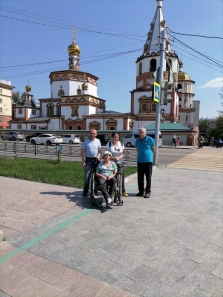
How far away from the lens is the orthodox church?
40531 millimetres

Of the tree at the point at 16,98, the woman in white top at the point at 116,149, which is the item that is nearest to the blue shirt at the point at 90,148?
the woman in white top at the point at 116,149

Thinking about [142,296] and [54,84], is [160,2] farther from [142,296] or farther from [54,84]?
[142,296]

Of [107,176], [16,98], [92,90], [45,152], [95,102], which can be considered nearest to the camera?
[107,176]

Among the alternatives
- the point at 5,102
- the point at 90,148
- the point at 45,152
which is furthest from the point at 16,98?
the point at 90,148

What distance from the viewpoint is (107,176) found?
4.85 metres

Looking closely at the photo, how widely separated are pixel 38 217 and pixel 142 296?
2.63 meters

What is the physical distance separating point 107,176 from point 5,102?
2495 inches

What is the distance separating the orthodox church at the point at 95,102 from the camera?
1596 inches

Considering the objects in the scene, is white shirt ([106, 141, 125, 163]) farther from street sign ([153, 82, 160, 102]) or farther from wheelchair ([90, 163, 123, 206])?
street sign ([153, 82, 160, 102])

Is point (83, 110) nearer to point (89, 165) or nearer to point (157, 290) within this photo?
point (89, 165)

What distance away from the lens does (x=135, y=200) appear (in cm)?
544

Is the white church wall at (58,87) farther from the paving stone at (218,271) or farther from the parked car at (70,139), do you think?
the paving stone at (218,271)

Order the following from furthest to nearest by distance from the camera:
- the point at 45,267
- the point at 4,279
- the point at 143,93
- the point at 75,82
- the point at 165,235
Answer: the point at 75,82, the point at 143,93, the point at 165,235, the point at 45,267, the point at 4,279

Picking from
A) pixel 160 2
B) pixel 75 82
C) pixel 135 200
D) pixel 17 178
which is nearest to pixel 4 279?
pixel 135 200
